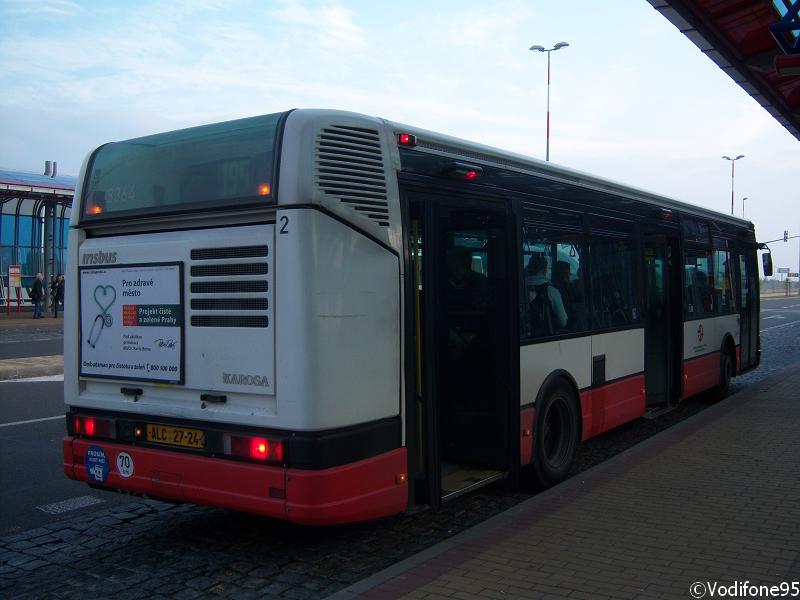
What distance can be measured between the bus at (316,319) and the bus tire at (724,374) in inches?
240

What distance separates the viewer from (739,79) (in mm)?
12406

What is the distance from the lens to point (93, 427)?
5.87 meters

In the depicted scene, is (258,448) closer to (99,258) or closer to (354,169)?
(354,169)

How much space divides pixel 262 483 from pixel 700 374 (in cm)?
859

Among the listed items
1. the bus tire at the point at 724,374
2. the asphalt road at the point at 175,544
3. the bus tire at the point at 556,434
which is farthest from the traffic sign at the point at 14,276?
the bus tire at the point at 556,434

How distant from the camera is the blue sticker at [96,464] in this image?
5746mm

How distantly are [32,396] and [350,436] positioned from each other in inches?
378

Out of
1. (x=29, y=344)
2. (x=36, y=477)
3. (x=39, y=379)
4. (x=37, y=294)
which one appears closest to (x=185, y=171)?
(x=36, y=477)

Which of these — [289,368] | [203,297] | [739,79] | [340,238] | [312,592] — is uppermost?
[739,79]

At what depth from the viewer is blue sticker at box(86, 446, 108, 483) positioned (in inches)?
226

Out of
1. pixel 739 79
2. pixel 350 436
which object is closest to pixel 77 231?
pixel 350 436

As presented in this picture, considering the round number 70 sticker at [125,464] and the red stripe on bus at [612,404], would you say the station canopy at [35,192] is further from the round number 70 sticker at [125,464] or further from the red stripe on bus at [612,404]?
the round number 70 sticker at [125,464]

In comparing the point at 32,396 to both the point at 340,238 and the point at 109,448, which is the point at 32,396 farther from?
the point at 340,238

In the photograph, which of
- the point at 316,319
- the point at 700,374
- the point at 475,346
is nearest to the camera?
the point at 316,319
